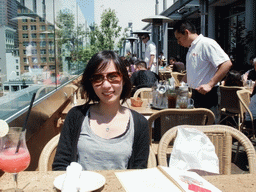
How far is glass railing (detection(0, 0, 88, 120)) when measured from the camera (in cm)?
201

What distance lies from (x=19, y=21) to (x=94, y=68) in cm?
85

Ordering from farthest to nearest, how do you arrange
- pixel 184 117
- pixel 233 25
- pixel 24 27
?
pixel 233 25 < pixel 184 117 < pixel 24 27

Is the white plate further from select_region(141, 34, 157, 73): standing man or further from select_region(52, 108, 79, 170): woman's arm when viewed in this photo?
select_region(141, 34, 157, 73): standing man

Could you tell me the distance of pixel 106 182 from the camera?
1.24 meters

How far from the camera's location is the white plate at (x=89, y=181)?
1.15 m

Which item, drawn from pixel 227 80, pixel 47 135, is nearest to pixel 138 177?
pixel 47 135

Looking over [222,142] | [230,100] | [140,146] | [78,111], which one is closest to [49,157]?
[78,111]

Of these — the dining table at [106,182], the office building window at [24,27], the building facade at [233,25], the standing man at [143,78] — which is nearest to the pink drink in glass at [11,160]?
the dining table at [106,182]

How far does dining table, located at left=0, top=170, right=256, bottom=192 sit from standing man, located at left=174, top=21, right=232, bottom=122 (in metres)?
2.20

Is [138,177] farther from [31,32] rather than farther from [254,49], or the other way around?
[254,49]

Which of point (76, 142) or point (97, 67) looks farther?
point (97, 67)

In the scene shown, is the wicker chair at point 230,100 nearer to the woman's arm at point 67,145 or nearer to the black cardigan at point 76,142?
the black cardigan at point 76,142

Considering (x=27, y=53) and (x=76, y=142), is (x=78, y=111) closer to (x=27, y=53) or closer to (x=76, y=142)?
(x=76, y=142)

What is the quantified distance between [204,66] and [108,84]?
2111 mm
